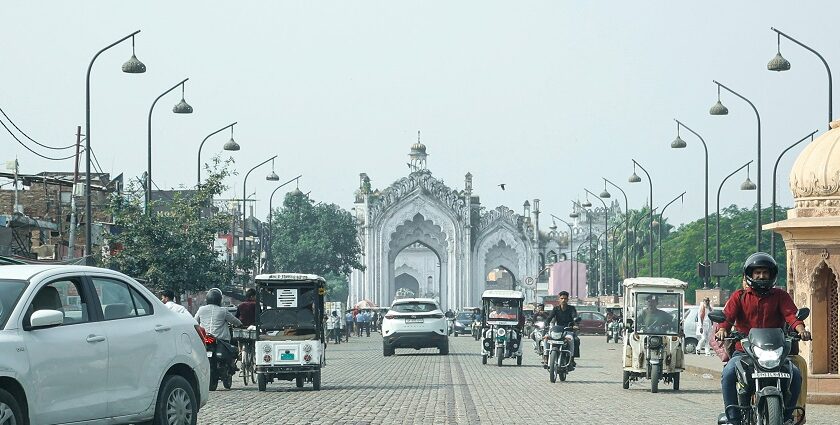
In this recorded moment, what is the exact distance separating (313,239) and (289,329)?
90.3 metres

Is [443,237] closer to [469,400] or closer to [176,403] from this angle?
[469,400]

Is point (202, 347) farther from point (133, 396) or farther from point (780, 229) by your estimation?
point (780, 229)

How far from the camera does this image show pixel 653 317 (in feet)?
77.5

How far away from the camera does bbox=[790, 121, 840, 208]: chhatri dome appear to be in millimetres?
20938

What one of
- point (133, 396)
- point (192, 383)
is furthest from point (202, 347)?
point (133, 396)

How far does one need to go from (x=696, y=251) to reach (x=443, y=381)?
293 feet

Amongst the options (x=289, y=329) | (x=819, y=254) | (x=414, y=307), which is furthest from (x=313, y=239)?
(x=819, y=254)

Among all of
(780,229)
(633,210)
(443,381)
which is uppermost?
(633,210)

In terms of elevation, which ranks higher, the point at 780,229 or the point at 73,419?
the point at 780,229

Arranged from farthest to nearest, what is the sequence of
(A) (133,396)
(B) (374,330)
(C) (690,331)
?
(B) (374,330) < (C) (690,331) < (A) (133,396)

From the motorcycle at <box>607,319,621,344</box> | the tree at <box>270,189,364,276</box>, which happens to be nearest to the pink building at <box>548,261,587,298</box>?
the tree at <box>270,189,364,276</box>

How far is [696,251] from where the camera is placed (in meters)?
113

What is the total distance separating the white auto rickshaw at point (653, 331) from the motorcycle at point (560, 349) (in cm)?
147

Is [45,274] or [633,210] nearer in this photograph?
[45,274]
